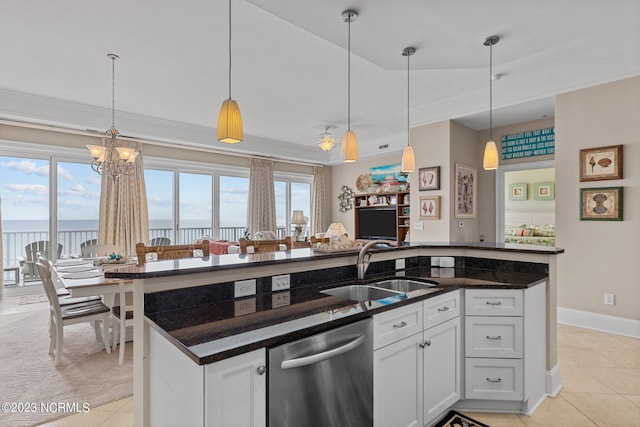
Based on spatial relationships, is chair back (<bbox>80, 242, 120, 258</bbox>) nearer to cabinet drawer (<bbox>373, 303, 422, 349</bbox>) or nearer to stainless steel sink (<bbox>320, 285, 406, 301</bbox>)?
stainless steel sink (<bbox>320, 285, 406, 301</bbox>)

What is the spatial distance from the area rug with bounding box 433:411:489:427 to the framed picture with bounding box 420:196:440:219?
3291mm

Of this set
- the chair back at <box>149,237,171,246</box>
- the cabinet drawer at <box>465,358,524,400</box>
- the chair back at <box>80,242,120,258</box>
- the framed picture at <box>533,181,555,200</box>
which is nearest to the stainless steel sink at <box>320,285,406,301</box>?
the cabinet drawer at <box>465,358,524,400</box>

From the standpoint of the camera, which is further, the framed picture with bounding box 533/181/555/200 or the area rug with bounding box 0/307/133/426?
the framed picture with bounding box 533/181/555/200

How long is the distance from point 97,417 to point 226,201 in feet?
18.7

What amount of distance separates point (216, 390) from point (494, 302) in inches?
70.6

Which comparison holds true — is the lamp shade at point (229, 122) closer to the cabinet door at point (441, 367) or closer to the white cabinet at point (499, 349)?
the cabinet door at point (441, 367)

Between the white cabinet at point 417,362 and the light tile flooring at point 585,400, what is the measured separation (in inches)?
17.5

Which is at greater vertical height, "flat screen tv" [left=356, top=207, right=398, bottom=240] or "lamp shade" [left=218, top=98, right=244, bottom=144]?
"lamp shade" [left=218, top=98, right=244, bottom=144]

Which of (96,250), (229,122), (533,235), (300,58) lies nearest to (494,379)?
(229,122)

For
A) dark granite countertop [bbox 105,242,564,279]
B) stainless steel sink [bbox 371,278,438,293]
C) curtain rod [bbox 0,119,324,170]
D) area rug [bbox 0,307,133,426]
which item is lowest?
area rug [bbox 0,307,133,426]

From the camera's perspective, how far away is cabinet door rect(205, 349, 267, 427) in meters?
1.08

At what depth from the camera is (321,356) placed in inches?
52.5

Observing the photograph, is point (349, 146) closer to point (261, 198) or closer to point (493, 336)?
point (493, 336)

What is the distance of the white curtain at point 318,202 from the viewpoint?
8.94 metres
